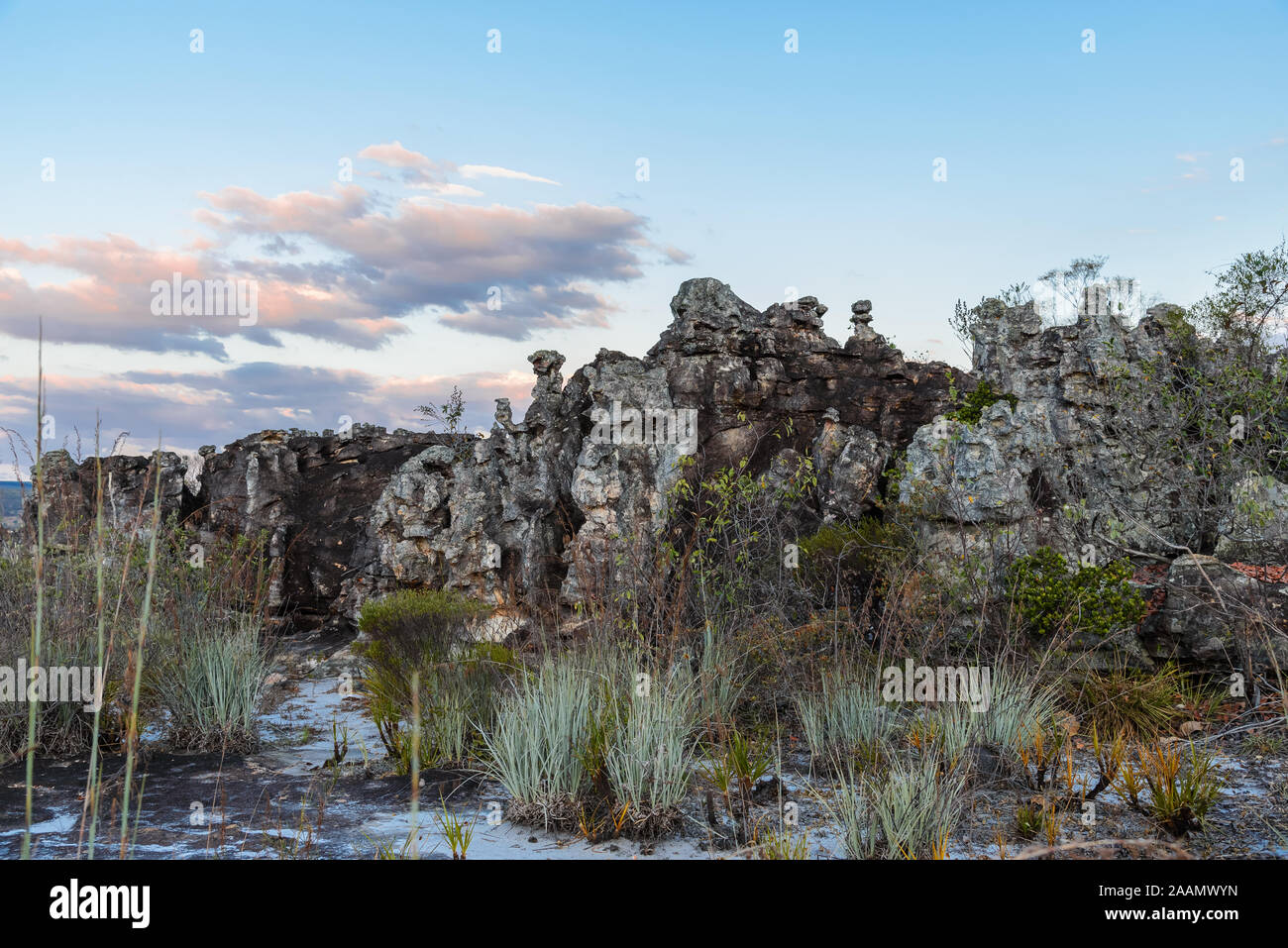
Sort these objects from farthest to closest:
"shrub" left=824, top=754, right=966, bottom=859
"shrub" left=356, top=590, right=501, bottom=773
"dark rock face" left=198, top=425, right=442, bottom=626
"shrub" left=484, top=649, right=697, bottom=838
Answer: "dark rock face" left=198, top=425, right=442, bottom=626, "shrub" left=356, top=590, right=501, bottom=773, "shrub" left=484, top=649, right=697, bottom=838, "shrub" left=824, top=754, right=966, bottom=859

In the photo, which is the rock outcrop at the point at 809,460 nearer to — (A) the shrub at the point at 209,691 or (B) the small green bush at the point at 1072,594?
(B) the small green bush at the point at 1072,594

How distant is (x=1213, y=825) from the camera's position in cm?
512

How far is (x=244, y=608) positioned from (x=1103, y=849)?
25.0 ft

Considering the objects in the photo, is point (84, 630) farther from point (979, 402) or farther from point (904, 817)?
point (979, 402)

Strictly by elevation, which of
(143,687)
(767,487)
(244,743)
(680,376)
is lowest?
(244,743)

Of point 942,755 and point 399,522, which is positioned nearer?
point 942,755

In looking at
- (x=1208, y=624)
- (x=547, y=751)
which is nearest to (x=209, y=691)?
(x=547, y=751)

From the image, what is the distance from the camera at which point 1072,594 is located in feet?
25.9

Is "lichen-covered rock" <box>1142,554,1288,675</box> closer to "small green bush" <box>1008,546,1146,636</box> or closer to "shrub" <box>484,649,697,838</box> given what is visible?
"small green bush" <box>1008,546,1146,636</box>

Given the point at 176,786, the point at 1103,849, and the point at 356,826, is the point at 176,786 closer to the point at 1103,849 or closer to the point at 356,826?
the point at 356,826

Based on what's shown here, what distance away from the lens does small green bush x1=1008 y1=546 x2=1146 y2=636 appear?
786 centimetres

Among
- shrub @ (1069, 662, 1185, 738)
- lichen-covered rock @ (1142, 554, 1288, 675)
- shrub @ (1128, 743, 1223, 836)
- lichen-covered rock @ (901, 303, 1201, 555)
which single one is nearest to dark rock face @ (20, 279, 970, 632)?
lichen-covered rock @ (901, 303, 1201, 555)

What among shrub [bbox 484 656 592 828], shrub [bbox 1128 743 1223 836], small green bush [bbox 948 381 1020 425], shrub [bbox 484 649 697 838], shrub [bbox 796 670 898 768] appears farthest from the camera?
small green bush [bbox 948 381 1020 425]
